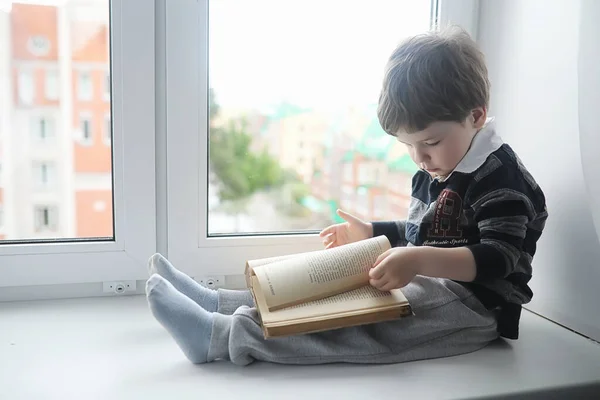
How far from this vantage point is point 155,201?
106cm

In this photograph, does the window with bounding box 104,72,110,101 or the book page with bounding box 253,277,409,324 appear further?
the window with bounding box 104,72,110,101

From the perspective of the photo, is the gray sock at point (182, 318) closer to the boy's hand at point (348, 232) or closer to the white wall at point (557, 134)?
the boy's hand at point (348, 232)

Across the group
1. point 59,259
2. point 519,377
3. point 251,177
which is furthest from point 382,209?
point 59,259

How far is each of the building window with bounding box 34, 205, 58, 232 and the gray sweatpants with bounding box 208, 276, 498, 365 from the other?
0.37 meters

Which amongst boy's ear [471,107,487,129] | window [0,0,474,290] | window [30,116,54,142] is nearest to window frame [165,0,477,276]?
window [0,0,474,290]

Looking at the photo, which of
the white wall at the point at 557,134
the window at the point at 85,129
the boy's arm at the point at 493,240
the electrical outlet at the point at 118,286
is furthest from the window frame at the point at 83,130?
the white wall at the point at 557,134

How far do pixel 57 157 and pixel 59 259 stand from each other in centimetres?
18

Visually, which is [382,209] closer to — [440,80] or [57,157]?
[440,80]

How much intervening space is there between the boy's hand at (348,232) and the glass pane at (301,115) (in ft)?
0.56

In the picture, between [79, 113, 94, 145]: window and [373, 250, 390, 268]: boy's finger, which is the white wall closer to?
[373, 250, 390, 268]: boy's finger

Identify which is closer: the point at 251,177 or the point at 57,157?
the point at 57,157

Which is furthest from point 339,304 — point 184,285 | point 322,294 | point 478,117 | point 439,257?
point 478,117

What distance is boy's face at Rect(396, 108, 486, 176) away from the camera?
859mm

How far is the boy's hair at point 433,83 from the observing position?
833 mm
